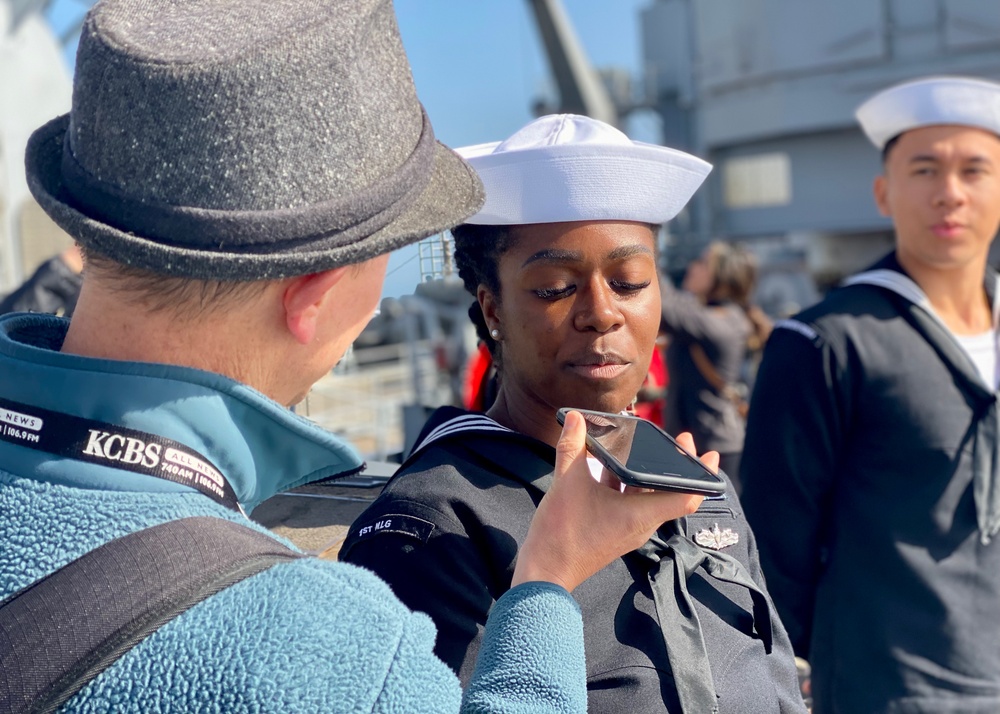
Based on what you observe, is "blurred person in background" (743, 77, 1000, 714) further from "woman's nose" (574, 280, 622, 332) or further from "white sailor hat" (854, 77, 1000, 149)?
"woman's nose" (574, 280, 622, 332)

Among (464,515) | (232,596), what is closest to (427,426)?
(464,515)

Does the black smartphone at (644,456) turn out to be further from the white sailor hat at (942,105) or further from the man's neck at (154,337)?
the white sailor hat at (942,105)

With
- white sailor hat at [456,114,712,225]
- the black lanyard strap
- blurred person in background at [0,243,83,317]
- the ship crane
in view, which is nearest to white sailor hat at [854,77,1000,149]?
white sailor hat at [456,114,712,225]

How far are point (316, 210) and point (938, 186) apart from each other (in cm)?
241

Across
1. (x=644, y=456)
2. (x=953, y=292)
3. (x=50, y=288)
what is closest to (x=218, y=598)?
(x=644, y=456)

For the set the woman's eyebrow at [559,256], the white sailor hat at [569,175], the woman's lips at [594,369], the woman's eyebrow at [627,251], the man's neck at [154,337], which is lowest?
the woman's lips at [594,369]

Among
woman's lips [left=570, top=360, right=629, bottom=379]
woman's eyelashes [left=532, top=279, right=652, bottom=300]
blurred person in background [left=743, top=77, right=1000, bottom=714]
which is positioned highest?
woman's eyelashes [left=532, top=279, right=652, bottom=300]

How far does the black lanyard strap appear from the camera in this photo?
2.85 feet

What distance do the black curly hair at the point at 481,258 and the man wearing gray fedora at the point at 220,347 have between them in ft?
2.22

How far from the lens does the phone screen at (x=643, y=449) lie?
3.86 ft

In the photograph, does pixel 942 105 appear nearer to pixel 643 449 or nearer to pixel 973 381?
pixel 973 381

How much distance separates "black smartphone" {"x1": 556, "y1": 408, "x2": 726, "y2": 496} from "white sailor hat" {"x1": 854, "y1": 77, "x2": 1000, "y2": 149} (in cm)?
193

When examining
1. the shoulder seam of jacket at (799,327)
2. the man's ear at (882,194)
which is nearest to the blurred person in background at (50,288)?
the shoulder seam of jacket at (799,327)

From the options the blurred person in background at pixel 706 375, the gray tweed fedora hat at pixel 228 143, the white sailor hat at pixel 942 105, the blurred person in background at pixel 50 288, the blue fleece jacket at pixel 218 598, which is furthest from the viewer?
the blurred person in background at pixel 706 375
